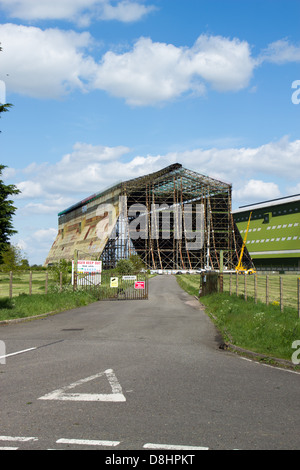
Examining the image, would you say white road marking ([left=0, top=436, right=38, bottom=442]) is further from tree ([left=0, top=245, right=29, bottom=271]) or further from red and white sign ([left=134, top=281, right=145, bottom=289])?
tree ([left=0, top=245, right=29, bottom=271])

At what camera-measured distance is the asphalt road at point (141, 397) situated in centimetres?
485

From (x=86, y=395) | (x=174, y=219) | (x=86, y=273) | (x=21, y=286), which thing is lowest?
(x=21, y=286)

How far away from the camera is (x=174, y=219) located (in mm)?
86938

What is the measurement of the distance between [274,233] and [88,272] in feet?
219

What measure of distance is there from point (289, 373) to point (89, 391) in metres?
4.17

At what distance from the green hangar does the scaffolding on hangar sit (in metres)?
4.15

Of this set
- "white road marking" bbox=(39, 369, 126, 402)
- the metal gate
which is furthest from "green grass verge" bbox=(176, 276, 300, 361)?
the metal gate

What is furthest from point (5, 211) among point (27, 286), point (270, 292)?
point (27, 286)

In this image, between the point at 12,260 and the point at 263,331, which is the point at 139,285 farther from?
the point at 12,260

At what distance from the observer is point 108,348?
1102 cm

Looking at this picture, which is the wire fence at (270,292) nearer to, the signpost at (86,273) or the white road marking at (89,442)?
the signpost at (86,273)

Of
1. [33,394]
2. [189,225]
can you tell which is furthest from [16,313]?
[189,225]
